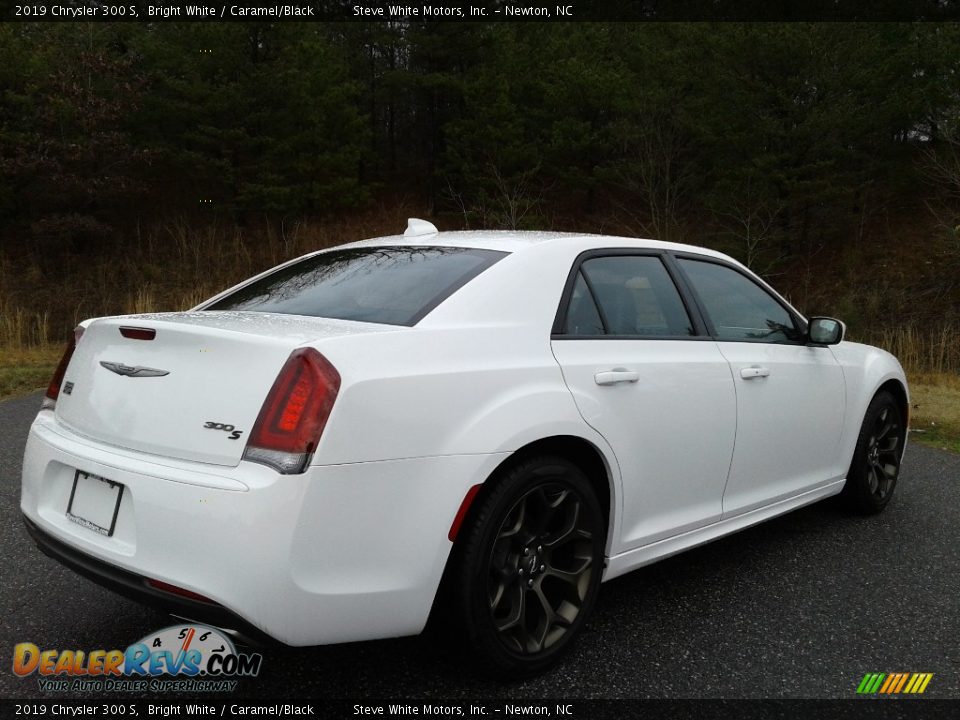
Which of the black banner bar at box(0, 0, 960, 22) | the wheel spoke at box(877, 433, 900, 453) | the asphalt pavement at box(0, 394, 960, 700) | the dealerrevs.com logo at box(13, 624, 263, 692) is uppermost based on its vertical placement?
the black banner bar at box(0, 0, 960, 22)

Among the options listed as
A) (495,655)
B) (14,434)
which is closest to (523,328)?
(495,655)

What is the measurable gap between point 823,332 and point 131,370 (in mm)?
3321

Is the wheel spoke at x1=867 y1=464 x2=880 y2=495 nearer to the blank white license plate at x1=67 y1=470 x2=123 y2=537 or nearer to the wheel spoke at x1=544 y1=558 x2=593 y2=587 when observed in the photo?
the wheel spoke at x1=544 y1=558 x2=593 y2=587

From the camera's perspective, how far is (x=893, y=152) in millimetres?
31391

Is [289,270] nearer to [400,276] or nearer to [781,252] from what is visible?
[400,276]

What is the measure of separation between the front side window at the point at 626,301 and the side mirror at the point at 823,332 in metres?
1.01

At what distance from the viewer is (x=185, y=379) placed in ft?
8.13

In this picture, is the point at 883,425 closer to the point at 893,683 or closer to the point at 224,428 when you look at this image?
the point at 893,683

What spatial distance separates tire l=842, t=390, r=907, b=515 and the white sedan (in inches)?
47.5

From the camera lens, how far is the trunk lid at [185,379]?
2.37 m

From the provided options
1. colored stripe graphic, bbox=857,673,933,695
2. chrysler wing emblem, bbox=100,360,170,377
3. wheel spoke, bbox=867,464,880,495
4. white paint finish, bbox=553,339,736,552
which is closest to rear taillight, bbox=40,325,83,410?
chrysler wing emblem, bbox=100,360,170,377

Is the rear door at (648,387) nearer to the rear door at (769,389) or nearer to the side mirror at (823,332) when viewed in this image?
the rear door at (769,389)

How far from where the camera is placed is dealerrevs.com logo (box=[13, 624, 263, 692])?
277cm

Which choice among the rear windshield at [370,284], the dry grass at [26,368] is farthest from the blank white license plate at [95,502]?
the dry grass at [26,368]
